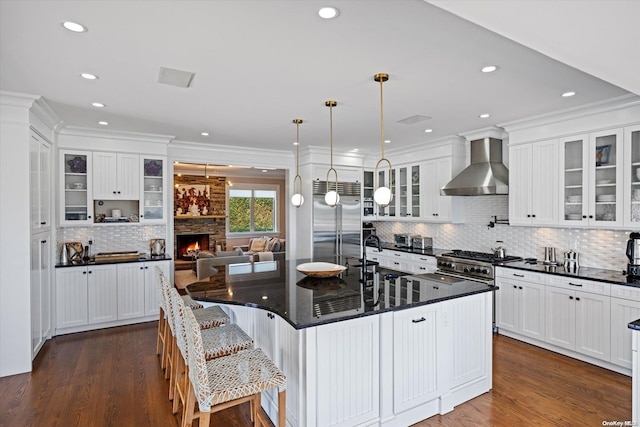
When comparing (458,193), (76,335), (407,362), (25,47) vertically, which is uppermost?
(25,47)

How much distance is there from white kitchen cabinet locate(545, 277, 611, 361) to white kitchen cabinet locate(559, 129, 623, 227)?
75 cm

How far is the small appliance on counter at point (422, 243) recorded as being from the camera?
6125 mm

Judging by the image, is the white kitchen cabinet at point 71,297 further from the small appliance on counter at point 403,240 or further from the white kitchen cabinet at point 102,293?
the small appliance on counter at point 403,240

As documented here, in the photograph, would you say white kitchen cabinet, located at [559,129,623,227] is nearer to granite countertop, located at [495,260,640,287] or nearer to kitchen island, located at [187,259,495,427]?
granite countertop, located at [495,260,640,287]

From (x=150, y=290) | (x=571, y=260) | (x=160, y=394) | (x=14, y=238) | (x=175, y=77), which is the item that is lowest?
(x=160, y=394)

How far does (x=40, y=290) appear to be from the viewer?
154 inches

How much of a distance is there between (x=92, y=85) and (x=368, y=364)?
10.7 ft

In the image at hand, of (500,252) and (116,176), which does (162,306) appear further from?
(500,252)

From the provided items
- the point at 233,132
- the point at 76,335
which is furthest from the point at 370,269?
the point at 76,335

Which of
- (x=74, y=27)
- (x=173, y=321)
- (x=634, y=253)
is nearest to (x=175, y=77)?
(x=74, y=27)

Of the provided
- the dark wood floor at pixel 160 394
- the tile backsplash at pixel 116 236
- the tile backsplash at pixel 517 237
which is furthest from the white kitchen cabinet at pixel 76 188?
the tile backsplash at pixel 517 237

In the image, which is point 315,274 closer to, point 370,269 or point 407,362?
point 370,269

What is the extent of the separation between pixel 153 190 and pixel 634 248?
19.8 ft

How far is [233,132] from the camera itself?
16.4 feet
